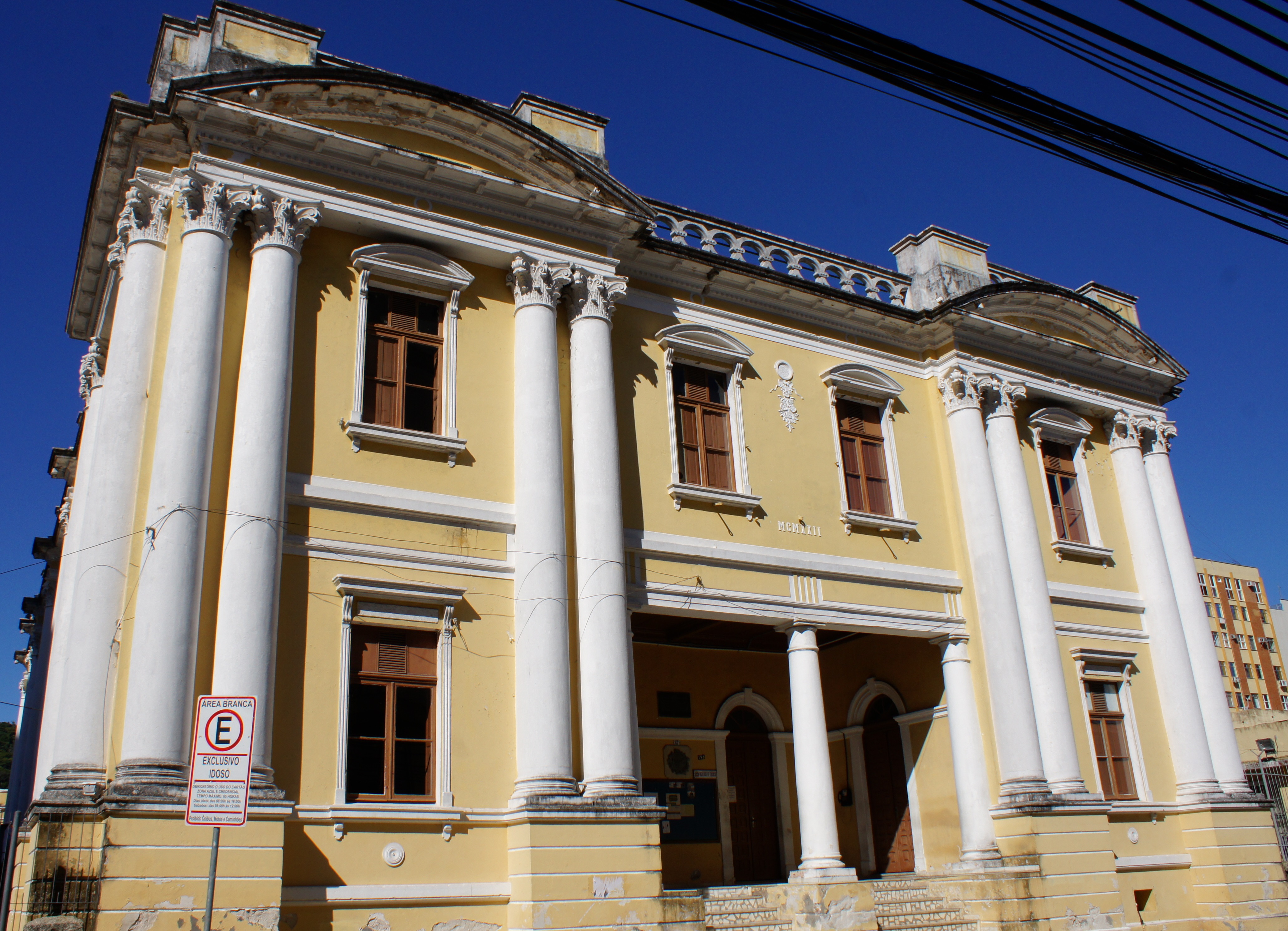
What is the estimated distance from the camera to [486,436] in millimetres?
13250

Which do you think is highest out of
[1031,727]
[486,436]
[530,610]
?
[486,436]

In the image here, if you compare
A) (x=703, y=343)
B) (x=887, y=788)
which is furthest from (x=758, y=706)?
(x=703, y=343)

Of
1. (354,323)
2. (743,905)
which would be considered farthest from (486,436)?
(743,905)

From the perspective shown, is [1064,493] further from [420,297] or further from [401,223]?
[401,223]

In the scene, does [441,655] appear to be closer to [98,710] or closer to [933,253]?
[98,710]

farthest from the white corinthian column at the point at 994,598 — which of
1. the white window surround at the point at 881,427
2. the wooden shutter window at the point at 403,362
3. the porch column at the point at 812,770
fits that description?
the wooden shutter window at the point at 403,362

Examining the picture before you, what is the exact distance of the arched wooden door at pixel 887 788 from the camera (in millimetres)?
16766

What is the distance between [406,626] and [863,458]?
786cm

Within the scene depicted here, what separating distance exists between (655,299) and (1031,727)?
803 centimetres

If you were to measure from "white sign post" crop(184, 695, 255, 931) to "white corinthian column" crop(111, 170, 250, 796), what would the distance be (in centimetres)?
305

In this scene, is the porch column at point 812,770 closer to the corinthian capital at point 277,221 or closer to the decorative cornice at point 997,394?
the decorative cornice at point 997,394

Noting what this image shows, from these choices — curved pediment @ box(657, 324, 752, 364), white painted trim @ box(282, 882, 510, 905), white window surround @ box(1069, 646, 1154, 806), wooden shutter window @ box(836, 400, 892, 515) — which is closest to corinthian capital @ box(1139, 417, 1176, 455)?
white window surround @ box(1069, 646, 1154, 806)

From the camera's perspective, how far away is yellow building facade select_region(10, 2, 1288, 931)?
425 inches

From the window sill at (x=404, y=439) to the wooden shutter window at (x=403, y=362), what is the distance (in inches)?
6.9
